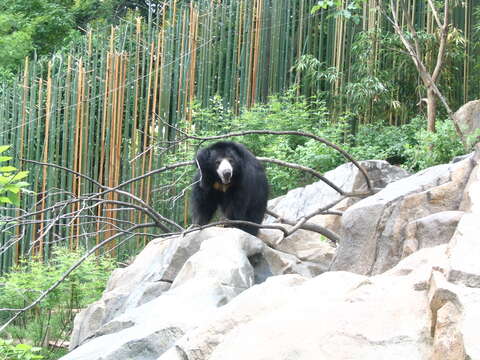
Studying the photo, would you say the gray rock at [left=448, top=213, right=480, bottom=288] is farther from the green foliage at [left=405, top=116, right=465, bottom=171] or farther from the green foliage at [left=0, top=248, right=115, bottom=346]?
the green foliage at [left=0, top=248, right=115, bottom=346]

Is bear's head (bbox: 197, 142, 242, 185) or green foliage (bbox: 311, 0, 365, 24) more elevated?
green foliage (bbox: 311, 0, 365, 24)

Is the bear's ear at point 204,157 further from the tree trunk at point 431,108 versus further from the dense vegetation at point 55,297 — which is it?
the tree trunk at point 431,108

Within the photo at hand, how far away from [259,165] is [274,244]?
0.60m

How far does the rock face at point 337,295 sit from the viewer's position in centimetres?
215

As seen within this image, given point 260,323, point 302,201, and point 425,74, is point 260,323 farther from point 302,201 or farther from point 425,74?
point 425,74

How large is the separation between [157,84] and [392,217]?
477cm

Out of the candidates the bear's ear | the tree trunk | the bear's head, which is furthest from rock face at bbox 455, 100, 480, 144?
the bear's ear

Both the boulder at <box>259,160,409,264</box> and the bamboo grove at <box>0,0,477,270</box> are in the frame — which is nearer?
the boulder at <box>259,160,409,264</box>

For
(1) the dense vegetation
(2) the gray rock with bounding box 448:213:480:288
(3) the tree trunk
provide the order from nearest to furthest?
(2) the gray rock with bounding box 448:213:480:288 < (1) the dense vegetation < (3) the tree trunk

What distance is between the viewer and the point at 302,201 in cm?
603

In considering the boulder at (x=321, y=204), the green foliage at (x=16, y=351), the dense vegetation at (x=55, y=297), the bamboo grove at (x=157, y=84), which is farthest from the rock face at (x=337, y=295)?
the bamboo grove at (x=157, y=84)

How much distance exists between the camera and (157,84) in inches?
316

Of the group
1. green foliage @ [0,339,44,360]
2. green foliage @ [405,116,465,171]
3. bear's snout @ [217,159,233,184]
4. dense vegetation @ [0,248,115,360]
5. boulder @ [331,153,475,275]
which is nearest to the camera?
green foliage @ [0,339,44,360]

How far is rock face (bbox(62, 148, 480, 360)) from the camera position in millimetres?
2150
